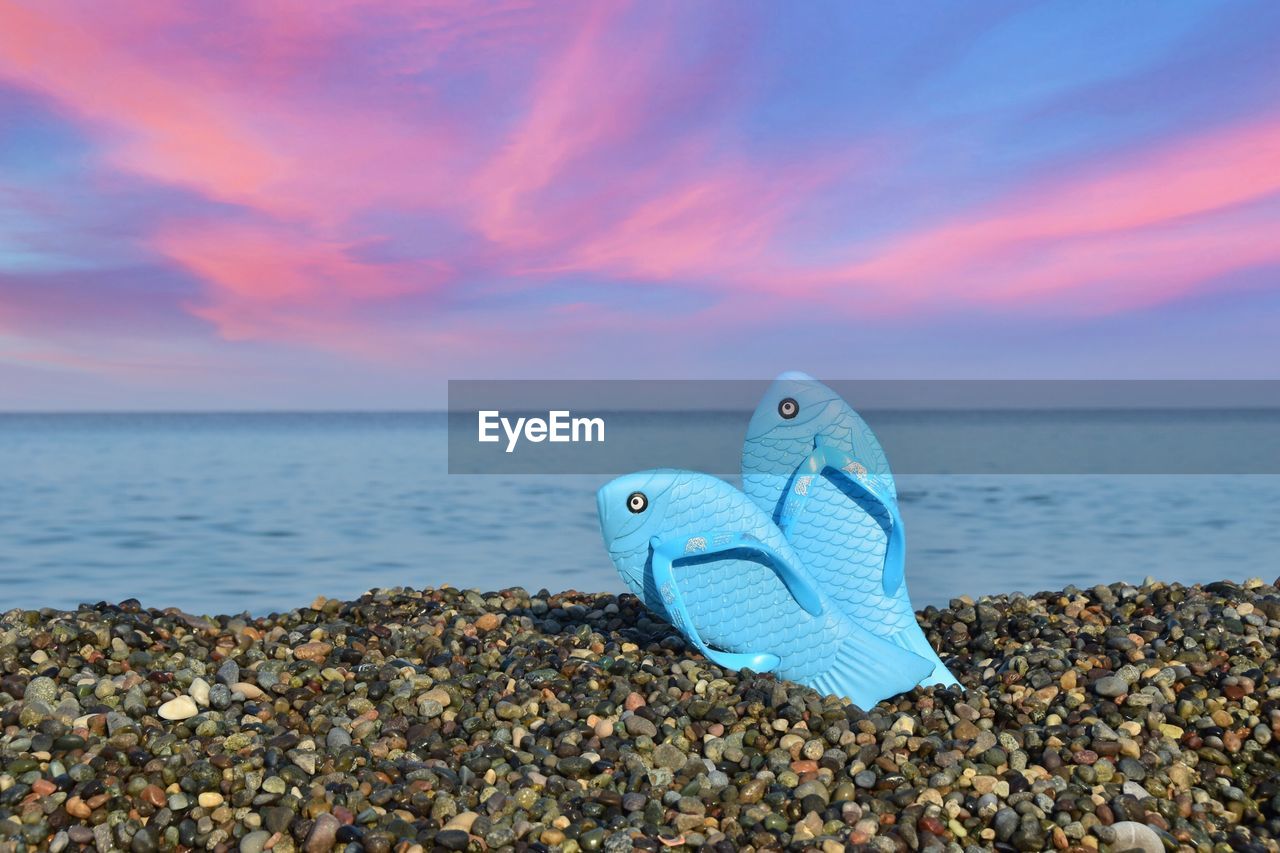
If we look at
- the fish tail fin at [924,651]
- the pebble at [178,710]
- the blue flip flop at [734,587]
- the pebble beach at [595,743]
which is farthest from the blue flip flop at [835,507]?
the pebble at [178,710]

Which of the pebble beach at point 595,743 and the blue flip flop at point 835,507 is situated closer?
the pebble beach at point 595,743

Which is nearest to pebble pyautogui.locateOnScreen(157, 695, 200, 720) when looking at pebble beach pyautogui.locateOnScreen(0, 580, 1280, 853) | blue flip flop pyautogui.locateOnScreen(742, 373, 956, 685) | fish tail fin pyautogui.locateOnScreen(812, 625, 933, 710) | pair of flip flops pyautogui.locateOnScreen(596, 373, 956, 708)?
pebble beach pyautogui.locateOnScreen(0, 580, 1280, 853)

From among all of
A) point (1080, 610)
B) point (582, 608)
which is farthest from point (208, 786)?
point (1080, 610)

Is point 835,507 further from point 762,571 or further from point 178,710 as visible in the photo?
point 178,710

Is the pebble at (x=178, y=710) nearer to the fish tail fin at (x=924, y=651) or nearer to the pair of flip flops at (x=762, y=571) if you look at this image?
the pair of flip flops at (x=762, y=571)

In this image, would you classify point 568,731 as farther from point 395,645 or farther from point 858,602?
point 858,602

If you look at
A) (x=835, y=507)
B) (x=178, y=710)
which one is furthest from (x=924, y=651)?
(x=178, y=710)

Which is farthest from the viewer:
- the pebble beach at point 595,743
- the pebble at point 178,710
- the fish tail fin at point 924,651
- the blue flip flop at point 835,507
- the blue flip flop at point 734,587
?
the blue flip flop at point 835,507
